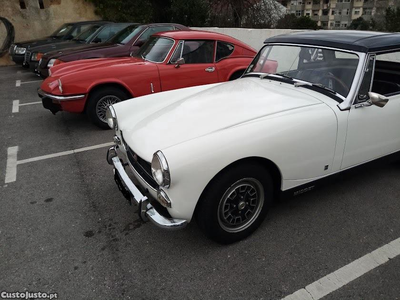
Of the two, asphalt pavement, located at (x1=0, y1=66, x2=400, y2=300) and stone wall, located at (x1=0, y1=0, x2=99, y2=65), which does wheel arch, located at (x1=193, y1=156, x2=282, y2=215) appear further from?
stone wall, located at (x1=0, y1=0, x2=99, y2=65)

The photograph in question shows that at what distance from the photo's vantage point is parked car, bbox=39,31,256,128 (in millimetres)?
4832

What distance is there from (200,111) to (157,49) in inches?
123

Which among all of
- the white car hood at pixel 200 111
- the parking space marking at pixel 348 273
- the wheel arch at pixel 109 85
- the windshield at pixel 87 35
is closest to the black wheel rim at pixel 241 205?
the white car hood at pixel 200 111

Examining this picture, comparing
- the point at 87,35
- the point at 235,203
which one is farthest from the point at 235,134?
the point at 87,35

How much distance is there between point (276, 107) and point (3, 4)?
1479 centimetres

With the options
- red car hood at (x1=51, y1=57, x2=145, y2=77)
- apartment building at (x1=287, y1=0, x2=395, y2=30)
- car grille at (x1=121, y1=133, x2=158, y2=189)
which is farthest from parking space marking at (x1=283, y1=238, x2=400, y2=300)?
apartment building at (x1=287, y1=0, x2=395, y2=30)

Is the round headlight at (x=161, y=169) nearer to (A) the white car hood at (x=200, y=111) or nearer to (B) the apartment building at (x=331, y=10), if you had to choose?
(A) the white car hood at (x=200, y=111)

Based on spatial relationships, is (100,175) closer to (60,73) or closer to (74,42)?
(60,73)

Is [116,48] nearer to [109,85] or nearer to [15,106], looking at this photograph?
[109,85]

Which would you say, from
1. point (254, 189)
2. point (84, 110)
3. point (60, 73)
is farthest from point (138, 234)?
point (60, 73)

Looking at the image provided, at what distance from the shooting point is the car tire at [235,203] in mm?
2213

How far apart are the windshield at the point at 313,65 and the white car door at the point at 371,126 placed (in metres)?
0.16

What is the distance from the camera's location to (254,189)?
8.04 ft

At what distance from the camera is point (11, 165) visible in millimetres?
4004
